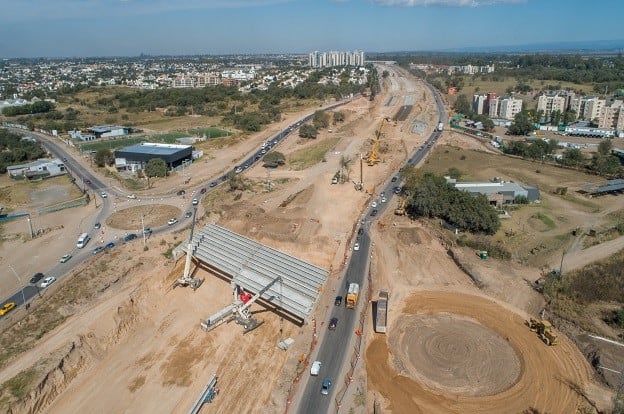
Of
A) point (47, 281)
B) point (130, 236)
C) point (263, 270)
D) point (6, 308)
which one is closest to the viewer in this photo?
point (6, 308)

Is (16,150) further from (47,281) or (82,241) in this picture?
(47,281)

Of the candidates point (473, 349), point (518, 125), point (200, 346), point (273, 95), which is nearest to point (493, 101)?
point (518, 125)

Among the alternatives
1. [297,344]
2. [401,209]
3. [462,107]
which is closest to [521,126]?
[462,107]

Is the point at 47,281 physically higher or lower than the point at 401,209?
lower

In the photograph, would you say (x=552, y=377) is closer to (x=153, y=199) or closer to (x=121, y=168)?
(x=153, y=199)

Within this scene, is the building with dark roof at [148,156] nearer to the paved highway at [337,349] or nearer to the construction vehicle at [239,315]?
the paved highway at [337,349]

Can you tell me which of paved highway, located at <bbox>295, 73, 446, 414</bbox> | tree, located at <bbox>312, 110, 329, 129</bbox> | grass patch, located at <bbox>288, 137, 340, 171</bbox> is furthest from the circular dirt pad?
A: tree, located at <bbox>312, 110, 329, 129</bbox>
